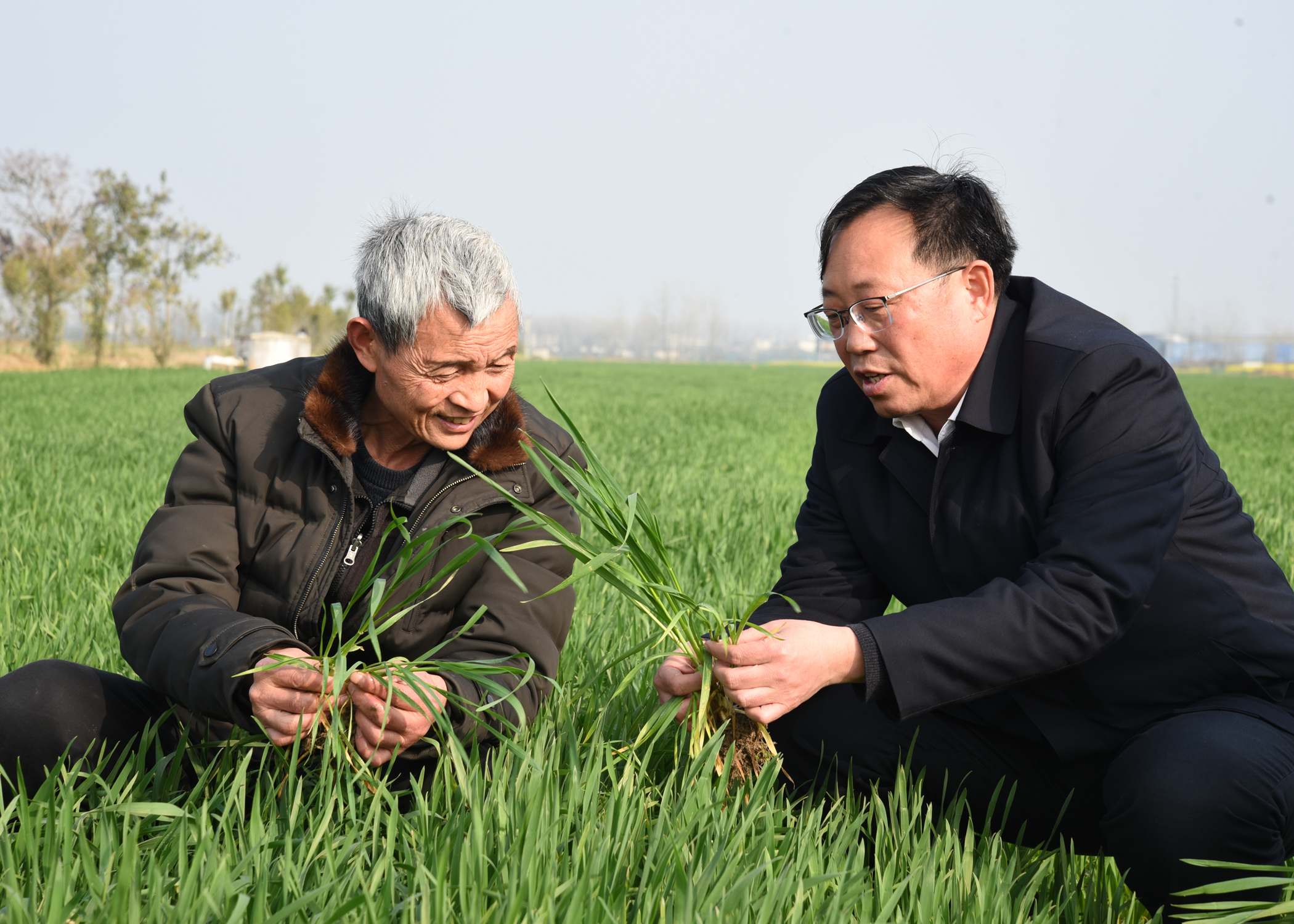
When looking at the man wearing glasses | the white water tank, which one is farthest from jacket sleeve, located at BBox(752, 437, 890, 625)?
the white water tank

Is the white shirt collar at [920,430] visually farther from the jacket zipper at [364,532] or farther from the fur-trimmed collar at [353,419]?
the jacket zipper at [364,532]

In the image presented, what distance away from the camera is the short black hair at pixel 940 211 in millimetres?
1899

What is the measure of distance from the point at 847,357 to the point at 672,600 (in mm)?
596

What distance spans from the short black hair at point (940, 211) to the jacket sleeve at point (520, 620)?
2.63ft

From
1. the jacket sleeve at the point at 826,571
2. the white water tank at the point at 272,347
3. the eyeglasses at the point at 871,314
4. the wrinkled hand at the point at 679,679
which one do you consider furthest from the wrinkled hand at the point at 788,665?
the white water tank at the point at 272,347

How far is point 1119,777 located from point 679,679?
0.79 m

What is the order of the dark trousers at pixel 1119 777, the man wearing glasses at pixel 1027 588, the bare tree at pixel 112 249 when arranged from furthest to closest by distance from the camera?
the bare tree at pixel 112 249, the man wearing glasses at pixel 1027 588, the dark trousers at pixel 1119 777

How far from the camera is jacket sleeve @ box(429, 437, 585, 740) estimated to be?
6.49 ft

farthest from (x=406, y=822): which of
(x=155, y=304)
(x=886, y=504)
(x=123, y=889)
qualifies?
(x=155, y=304)

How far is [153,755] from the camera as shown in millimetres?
2035

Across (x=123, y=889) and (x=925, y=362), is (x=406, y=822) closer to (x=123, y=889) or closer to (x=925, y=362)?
(x=123, y=889)

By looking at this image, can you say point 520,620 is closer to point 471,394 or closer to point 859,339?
point 471,394

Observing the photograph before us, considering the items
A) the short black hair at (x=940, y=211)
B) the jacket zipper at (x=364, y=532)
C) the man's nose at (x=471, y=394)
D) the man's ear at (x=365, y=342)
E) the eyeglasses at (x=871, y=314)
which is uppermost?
the short black hair at (x=940, y=211)

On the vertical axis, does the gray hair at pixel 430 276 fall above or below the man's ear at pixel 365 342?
above
